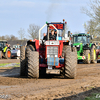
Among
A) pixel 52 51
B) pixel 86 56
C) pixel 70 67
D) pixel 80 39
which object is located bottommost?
pixel 70 67

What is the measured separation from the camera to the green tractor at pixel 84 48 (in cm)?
1755

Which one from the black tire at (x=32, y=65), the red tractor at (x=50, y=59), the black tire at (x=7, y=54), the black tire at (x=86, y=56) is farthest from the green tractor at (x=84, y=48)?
the black tire at (x=7, y=54)

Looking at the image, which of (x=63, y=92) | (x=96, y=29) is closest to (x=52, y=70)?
(x=63, y=92)

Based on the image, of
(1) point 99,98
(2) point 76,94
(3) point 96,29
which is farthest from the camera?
(3) point 96,29

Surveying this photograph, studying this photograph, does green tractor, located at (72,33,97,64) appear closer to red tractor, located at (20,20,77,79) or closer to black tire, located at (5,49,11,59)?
red tractor, located at (20,20,77,79)

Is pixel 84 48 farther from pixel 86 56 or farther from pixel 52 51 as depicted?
pixel 52 51

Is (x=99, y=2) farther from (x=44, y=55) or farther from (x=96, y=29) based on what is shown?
(x=44, y=55)

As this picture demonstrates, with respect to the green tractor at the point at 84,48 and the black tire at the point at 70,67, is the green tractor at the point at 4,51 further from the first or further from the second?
the black tire at the point at 70,67

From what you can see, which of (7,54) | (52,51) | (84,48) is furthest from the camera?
(7,54)

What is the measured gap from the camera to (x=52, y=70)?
8797 mm

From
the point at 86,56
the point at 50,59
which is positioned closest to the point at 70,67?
the point at 50,59

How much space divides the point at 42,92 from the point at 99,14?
23.5 meters

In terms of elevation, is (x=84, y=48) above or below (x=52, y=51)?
above

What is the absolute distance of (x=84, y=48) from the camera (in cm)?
1797
